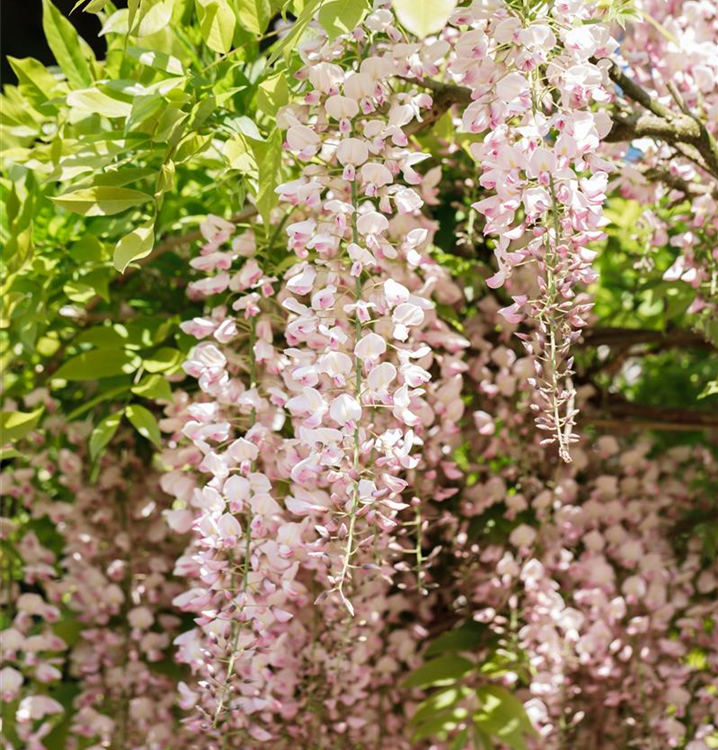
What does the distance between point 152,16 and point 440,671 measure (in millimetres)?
773

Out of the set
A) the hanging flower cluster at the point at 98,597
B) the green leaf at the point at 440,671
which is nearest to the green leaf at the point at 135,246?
the hanging flower cluster at the point at 98,597

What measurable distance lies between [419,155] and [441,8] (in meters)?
0.27

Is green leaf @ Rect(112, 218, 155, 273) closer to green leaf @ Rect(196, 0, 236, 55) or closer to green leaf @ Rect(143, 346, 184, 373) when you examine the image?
green leaf @ Rect(196, 0, 236, 55)

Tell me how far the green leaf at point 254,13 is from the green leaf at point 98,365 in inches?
14.7

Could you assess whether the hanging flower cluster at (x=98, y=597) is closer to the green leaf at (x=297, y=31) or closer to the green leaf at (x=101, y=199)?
the green leaf at (x=101, y=199)

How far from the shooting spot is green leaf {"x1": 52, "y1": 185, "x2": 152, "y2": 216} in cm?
81

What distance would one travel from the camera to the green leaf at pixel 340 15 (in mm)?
671

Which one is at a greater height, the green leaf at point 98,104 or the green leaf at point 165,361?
the green leaf at point 98,104

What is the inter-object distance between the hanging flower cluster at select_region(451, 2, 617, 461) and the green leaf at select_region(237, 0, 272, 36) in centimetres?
15

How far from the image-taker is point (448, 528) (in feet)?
4.09

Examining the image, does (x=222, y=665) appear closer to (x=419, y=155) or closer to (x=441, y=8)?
(x=419, y=155)

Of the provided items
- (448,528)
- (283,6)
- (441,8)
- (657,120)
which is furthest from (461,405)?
(441,8)

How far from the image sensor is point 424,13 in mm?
535

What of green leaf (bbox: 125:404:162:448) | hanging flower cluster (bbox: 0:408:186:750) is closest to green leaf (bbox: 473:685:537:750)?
hanging flower cluster (bbox: 0:408:186:750)
